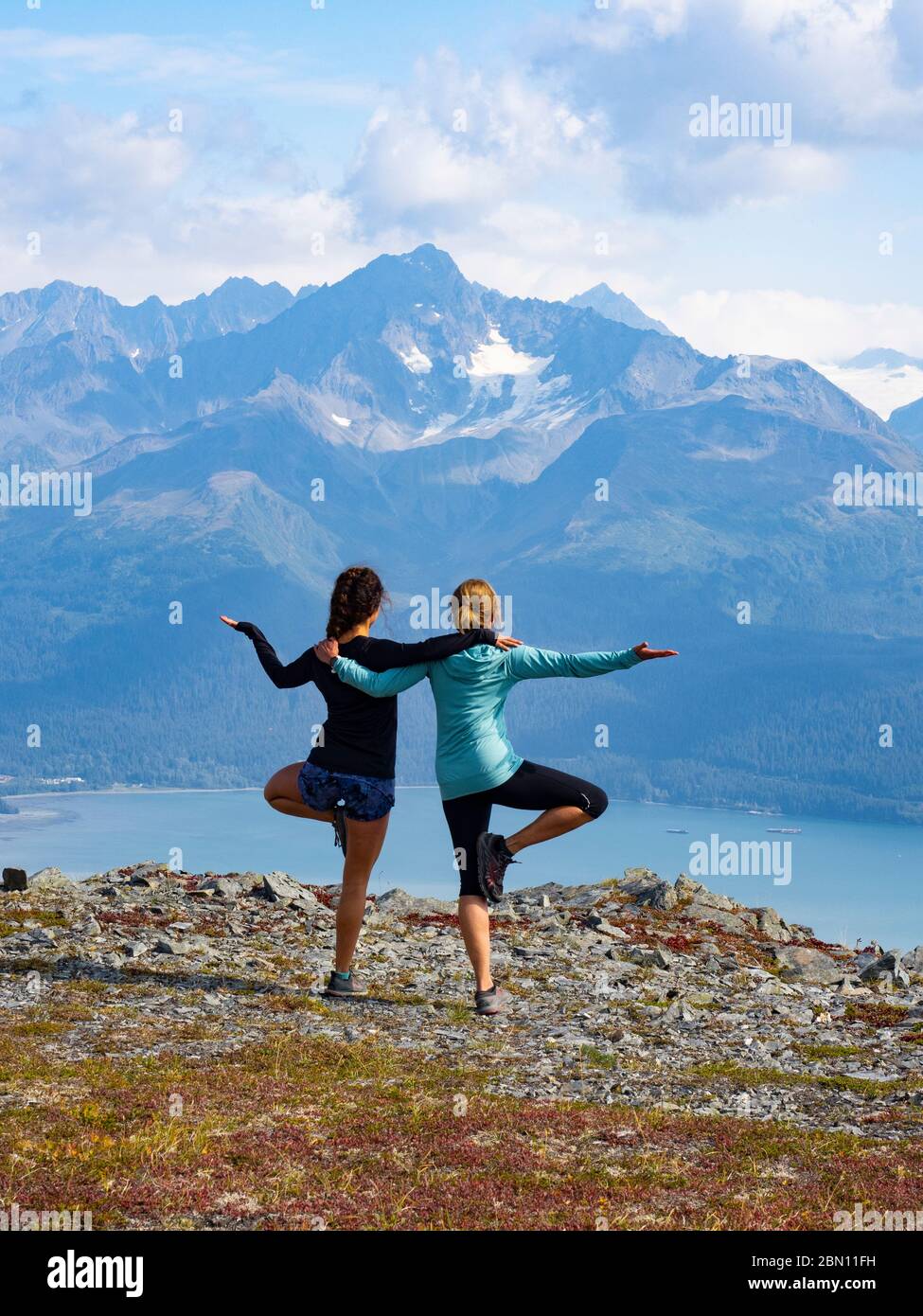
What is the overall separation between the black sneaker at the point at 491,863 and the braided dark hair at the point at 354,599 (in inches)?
99.3

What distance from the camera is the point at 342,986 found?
51.2ft

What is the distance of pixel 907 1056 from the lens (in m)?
14.4

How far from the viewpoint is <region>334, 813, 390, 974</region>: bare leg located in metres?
14.4

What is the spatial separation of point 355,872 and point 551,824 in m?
2.17

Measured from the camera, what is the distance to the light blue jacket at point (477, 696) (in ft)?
45.1

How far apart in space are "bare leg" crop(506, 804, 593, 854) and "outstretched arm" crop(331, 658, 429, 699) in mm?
1971

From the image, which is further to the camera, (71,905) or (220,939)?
(71,905)

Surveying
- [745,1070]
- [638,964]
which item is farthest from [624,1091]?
[638,964]

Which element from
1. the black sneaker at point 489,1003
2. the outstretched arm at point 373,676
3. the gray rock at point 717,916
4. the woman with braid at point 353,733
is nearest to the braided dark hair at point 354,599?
the woman with braid at point 353,733

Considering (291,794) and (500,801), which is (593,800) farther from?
(291,794)
